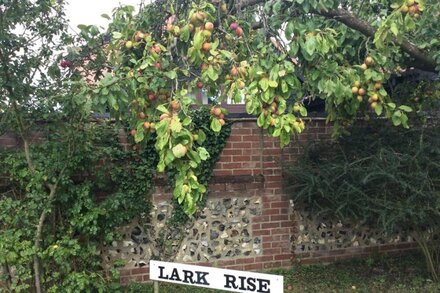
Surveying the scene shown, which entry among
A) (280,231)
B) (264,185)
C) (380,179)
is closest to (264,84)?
(380,179)

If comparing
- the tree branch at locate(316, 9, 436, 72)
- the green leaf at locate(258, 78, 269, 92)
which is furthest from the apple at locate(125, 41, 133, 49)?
the tree branch at locate(316, 9, 436, 72)

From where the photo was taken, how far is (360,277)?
19.0 ft

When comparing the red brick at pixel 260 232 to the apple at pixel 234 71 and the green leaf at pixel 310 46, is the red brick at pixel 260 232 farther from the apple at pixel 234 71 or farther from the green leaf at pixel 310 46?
the green leaf at pixel 310 46

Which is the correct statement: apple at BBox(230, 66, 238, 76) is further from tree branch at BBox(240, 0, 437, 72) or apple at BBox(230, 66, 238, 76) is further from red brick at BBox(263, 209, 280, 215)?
red brick at BBox(263, 209, 280, 215)

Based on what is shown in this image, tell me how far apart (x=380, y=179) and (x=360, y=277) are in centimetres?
151

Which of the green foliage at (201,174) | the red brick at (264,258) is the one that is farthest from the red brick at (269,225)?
the green foliage at (201,174)

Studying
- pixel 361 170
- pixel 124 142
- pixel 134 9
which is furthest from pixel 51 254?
pixel 361 170

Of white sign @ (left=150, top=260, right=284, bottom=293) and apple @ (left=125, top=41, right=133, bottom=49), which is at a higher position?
apple @ (left=125, top=41, right=133, bottom=49)

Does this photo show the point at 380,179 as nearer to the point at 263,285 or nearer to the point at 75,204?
the point at 263,285

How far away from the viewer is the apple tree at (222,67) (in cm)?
285

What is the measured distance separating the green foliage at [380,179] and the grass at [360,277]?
→ 34 centimetres

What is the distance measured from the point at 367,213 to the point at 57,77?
11.0ft

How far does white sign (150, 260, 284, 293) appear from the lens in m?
3.07

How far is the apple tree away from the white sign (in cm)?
75
